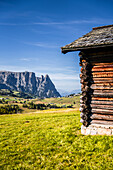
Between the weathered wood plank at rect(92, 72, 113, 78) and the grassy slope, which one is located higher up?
the weathered wood plank at rect(92, 72, 113, 78)

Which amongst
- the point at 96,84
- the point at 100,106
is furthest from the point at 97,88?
the point at 100,106

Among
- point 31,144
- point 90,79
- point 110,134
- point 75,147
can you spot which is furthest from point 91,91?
point 31,144

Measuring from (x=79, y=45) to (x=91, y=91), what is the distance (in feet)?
12.0

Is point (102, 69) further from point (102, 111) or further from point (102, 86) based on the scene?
point (102, 111)

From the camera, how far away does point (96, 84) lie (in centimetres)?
1012

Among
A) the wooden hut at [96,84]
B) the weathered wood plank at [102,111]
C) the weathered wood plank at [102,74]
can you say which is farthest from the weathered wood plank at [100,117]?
the weathered wood plank at [102,74]

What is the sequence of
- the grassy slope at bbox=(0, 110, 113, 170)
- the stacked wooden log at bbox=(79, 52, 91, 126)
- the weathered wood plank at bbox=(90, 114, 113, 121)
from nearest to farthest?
the grassy slope at bbox=(0, 110, 113, 170) → the weathered wood plank at bbox=(90, 114, 113, 121) → the stacked wooden log at bbox=(79, 52, 91, 126)

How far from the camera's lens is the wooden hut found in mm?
9602

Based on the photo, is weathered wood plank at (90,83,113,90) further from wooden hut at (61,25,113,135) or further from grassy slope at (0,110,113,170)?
grassy slope at (0,110,113,170)

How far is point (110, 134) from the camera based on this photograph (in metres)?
9.34

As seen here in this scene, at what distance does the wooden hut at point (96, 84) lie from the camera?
9602 mm

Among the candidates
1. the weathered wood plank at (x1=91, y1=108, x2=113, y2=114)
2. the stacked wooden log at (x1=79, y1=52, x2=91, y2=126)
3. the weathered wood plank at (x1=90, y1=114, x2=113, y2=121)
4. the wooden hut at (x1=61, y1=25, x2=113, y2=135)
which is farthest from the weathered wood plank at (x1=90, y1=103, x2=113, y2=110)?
the weathered wood plank at (x1=90, y1=114, x2=113, y2=121)

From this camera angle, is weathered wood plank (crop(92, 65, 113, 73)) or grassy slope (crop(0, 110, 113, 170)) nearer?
grassy slope (crop(0, 110, 113, 170))

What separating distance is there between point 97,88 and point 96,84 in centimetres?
33
